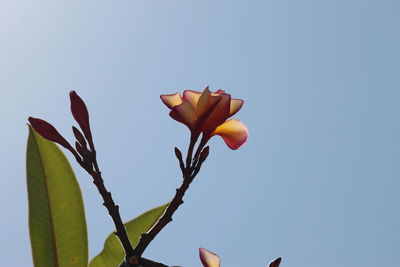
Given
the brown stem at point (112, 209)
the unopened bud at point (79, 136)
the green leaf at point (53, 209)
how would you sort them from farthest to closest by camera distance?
the green leaf at point (53, 209) → the unopened bud at point (79, 136) → the brown stem at point (112, 209)

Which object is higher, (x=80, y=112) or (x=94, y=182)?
(x=80, y=112)

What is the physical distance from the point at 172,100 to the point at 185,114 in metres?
0.05

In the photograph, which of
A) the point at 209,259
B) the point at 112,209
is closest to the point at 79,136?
the point at 112,209

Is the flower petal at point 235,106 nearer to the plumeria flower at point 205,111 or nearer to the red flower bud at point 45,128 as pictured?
the plumeria flower at point 205,111

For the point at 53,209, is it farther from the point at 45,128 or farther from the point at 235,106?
the point at 235,106

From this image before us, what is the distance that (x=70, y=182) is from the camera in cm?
106

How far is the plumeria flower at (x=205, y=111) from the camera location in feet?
2.62

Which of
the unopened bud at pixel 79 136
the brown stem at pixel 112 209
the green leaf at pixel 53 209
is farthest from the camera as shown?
the green leaf at pixel 53 209

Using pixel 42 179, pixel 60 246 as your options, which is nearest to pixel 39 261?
pixel 60 246

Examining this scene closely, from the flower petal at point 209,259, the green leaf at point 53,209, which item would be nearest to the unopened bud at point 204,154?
the flower petal at point 209,259

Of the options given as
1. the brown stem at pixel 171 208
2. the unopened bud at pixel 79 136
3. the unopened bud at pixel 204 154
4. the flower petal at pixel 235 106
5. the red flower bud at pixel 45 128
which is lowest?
the brown stem at pixel 171 208

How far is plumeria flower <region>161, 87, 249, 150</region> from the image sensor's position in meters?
0.80

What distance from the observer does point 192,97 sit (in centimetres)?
83

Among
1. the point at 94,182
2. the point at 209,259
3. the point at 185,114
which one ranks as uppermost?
the point at 185,114
